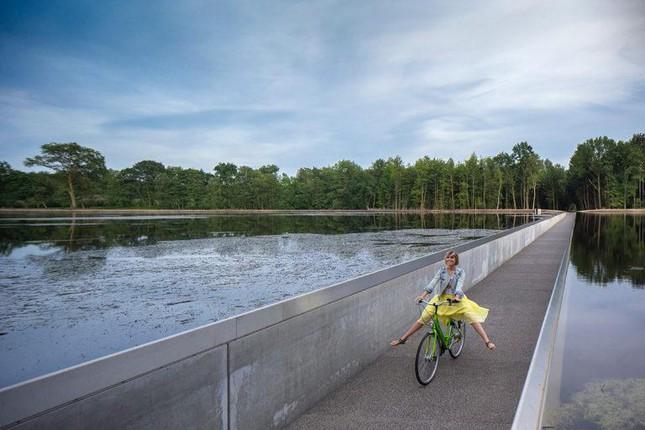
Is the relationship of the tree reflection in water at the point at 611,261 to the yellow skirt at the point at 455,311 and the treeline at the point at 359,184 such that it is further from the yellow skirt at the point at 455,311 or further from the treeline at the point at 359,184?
the treeline at the point at 359,184

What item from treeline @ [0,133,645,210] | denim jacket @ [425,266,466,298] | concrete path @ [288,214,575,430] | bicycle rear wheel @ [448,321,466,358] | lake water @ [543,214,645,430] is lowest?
lake water @ [543,214,645,430]

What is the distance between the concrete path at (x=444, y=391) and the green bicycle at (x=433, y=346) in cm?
A: 15

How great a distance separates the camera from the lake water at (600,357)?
556 centimetres

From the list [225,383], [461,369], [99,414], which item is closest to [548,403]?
[461,369]

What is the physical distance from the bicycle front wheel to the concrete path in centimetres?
12

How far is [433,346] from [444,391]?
509 mm

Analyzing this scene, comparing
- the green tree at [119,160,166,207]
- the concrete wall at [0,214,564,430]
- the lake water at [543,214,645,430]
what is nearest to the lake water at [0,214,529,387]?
the concrete wall at [0,214,564,430]

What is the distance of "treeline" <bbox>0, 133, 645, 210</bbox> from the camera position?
104312 mm

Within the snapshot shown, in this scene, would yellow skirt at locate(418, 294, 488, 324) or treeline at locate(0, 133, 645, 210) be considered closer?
yellow skirt at locate(418, 294, 488, 324)

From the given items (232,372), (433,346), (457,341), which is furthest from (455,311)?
(232,372)

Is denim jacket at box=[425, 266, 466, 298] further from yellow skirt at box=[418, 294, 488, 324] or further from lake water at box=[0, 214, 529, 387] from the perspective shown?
lake water at box=[0, 214, 529, 387]

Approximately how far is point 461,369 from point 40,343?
7581mm

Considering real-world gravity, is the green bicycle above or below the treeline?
below

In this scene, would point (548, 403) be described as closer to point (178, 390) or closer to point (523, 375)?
point (523, 375)
